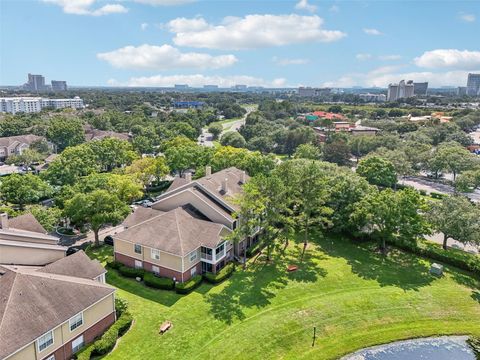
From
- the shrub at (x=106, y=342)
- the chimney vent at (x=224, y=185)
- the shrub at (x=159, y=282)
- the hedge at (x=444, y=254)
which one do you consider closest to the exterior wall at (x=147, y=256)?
the shrub at (x=159, y=282)

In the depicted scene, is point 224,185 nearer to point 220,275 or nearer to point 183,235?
point 183,235

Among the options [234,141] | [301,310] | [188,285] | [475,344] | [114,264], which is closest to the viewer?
[475,344]

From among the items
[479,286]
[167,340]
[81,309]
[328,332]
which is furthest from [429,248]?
[81,309]

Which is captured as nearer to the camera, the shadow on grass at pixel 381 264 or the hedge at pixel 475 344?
the hedge at pixel 475 344

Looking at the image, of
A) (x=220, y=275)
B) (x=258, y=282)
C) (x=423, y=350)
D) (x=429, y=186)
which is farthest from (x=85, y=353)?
(x=429, y=186)

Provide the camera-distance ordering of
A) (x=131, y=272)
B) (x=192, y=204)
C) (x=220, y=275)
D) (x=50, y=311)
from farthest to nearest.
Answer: (x=192, y=204) < (x=220, y=275) < (x=131, y=272) < (x=50, y=311)

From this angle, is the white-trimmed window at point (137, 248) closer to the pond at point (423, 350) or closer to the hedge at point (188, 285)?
the hedge at point (188, 285)

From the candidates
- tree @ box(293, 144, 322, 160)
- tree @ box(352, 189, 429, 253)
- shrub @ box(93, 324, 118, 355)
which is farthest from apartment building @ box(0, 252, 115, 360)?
tree @ box(293, 144, 322, 160)
